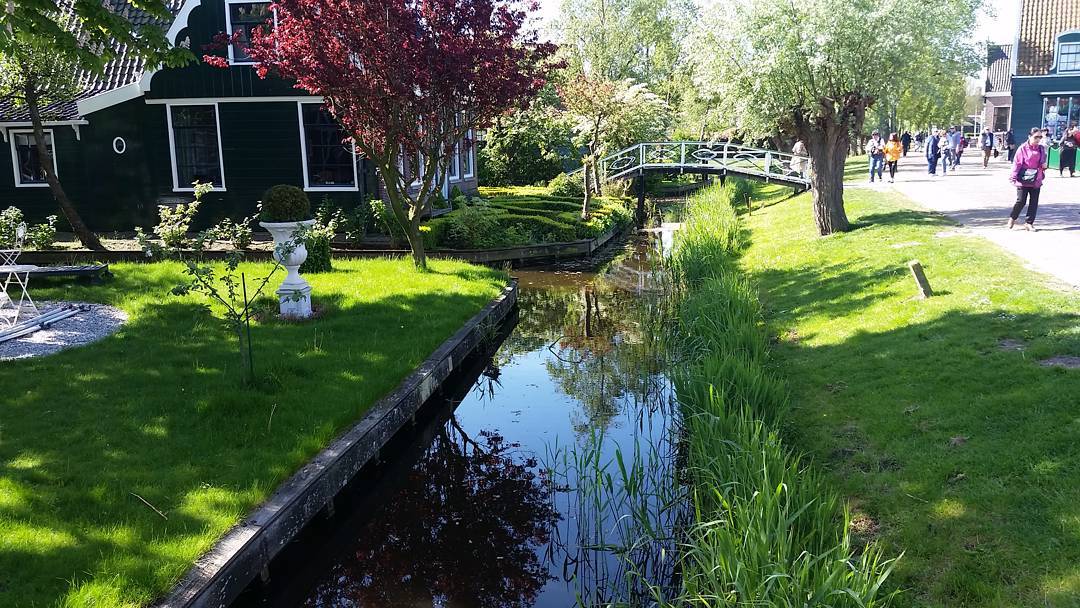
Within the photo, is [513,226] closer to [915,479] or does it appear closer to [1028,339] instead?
[1028,339]

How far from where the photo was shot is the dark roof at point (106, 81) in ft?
58.1

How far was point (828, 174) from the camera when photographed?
1436 cm

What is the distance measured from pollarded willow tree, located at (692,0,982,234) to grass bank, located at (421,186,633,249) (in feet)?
16.5

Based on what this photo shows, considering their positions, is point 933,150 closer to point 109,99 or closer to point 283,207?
point 283,207

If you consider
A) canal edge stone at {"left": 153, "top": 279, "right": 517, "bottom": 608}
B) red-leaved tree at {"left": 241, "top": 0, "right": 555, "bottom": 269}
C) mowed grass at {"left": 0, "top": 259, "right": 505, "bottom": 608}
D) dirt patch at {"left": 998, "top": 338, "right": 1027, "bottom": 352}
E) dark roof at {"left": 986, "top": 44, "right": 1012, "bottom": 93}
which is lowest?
canal edge stone at {"left": 153, "top": 279, "right": 517, "bottom": 608}

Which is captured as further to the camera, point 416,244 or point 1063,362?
point 416,244

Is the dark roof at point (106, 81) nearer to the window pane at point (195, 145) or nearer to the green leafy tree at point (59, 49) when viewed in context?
the green leafy tree at point (59, 49)

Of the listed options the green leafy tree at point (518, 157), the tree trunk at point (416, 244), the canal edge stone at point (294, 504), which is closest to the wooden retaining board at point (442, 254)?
the tree trunk at point (416, 244)

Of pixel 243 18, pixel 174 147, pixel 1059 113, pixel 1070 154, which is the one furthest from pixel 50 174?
pixel 1059 113

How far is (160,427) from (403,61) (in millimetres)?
6570

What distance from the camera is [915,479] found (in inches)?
200

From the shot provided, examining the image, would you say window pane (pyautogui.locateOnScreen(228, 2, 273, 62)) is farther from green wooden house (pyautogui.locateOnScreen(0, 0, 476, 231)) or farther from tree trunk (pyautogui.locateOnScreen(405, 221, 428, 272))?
tree trunk (pyautogui.locateOnScreen(405, 221, 428, 272))

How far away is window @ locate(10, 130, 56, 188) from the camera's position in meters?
18.2

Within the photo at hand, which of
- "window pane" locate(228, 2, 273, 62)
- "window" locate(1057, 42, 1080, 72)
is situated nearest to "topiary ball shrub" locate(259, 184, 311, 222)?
"window pane" locate(228, 2, 273, 62)
